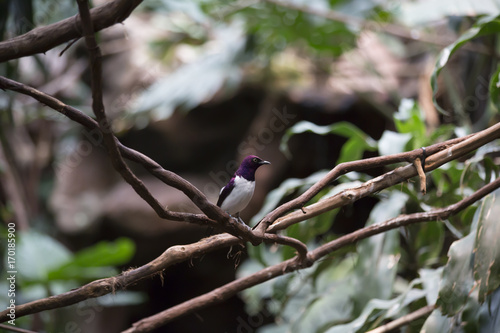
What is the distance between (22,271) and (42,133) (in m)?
2.50

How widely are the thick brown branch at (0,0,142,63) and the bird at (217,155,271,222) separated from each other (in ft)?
2.87

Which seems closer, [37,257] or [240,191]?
[240,191]

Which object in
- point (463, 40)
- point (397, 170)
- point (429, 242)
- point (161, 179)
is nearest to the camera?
point (161, 179)

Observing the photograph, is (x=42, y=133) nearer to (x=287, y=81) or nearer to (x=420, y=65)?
(x=287, y=81)

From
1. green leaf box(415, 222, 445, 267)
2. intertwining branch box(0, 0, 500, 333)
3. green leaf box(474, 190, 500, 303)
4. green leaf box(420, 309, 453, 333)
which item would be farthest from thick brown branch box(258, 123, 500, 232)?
green leaf box(415, 222, 445, 267)

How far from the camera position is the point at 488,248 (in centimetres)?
170

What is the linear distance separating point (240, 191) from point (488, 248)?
909 mm

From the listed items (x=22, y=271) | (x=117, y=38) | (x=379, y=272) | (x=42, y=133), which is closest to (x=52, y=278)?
(x=22, y=271)

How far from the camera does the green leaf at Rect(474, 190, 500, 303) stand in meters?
1.66

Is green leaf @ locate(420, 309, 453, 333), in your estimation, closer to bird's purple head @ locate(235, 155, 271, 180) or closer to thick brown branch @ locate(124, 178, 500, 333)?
thick brown branch @ locate(124, 178, 500, 333)

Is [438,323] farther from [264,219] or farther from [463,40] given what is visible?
[463,40]

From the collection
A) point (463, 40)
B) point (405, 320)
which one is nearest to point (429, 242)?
point (405, 320)

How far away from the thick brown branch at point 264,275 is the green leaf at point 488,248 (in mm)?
85

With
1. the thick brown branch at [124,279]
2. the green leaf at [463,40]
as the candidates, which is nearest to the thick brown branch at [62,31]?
the thick brown branch at [124,279]
